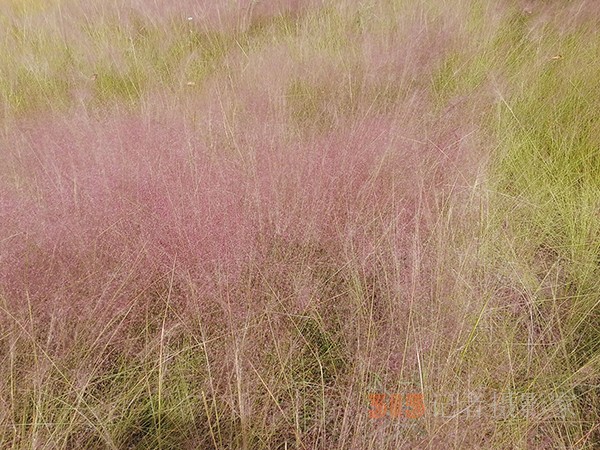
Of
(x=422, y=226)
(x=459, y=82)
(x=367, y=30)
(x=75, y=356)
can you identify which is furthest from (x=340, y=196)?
(x=367, y=30)

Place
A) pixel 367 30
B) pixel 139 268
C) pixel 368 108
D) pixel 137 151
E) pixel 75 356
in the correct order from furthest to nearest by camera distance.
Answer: pixel 367 30 < pixel 368 108 < pixel 137 151 < pixel 139 268 < pixel 75 356

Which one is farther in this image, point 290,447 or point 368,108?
point 368,108

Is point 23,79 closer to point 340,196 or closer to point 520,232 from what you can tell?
point 340,196

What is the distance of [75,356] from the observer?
0.84 m

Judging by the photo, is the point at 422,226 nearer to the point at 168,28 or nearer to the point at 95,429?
the point at 95,429

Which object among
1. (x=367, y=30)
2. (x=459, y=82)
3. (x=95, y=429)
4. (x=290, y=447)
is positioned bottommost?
(x=290, y=447)

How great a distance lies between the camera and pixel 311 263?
102cm

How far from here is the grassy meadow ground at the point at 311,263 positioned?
780 mm

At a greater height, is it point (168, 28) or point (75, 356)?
point (168, 28)

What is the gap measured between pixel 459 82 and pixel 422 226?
1.01 meters

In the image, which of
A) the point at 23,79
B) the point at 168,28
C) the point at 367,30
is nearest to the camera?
the point at 23,79

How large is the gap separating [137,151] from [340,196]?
672 millimetres

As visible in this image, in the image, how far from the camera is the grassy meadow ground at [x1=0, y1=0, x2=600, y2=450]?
2.56 ft

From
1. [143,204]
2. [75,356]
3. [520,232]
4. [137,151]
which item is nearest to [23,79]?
[137,151]
